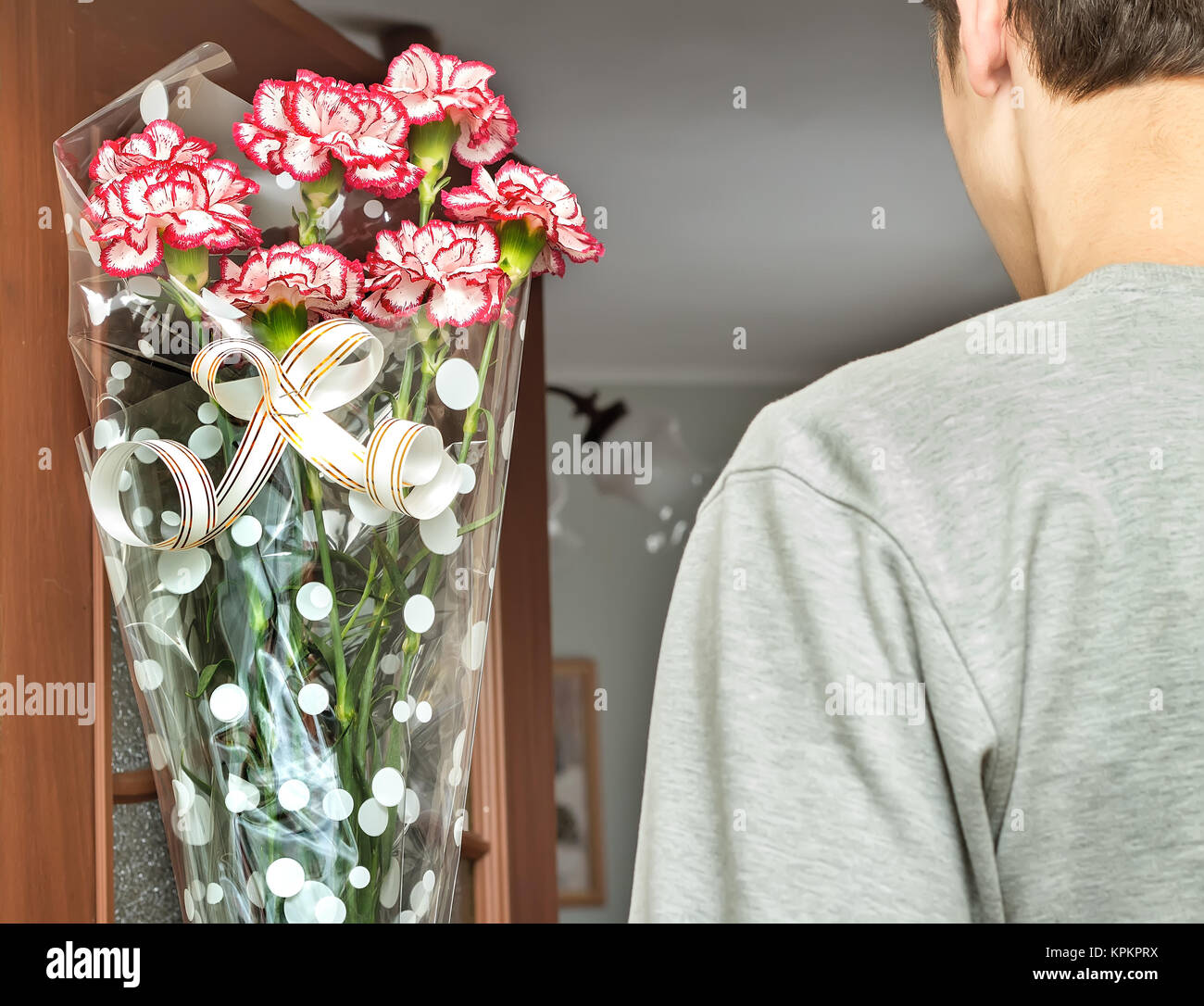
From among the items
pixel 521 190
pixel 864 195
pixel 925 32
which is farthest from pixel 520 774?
pixel 864 195

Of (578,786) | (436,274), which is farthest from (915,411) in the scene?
(578,786)

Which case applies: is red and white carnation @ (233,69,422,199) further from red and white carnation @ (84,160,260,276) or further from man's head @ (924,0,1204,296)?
man's head @ (924,0,1204,296)

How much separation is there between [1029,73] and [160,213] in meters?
0.43

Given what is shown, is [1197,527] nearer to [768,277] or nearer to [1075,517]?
[1075,517]

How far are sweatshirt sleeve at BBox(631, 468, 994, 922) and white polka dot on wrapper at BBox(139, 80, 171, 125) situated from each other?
1.59ft

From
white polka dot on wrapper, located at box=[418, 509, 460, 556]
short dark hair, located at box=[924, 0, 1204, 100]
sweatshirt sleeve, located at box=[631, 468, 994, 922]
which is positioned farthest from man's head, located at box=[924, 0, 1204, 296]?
white polka dot on wrapper, located at box=[418, 509, 460, 556]

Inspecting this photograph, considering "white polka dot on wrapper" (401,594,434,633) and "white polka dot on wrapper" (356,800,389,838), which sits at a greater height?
"white polka dot on wrapper" (401,594,434,633)

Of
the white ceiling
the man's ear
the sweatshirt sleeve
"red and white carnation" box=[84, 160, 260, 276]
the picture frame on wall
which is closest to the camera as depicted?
the sweatshirt sleeve

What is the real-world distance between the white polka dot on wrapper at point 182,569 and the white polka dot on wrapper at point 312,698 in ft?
0.29

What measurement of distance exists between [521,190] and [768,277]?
2.17 meters

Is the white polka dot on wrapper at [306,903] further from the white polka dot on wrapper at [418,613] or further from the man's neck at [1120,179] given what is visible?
the man's neck at [1120,179]

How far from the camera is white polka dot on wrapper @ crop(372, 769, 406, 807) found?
0.58 metres

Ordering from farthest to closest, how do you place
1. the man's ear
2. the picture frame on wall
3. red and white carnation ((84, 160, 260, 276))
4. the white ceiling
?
1. the picture frame on wall
2. the white ceiling
3. red and white carnation ((84, 160, 260, 276))
4. the man's ear
